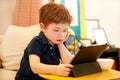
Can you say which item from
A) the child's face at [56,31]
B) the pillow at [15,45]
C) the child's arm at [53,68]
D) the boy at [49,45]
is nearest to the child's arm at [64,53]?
the boy at [49,45]

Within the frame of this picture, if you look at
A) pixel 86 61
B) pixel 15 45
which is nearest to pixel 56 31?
pixel 86 61

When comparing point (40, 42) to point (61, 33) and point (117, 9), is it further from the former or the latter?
point (117, 9)

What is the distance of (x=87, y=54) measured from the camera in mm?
908

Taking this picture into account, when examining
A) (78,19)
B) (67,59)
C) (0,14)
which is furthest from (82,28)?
(67,59)

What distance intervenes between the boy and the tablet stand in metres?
0.03

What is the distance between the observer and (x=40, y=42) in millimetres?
1118

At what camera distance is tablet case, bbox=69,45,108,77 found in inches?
34.5

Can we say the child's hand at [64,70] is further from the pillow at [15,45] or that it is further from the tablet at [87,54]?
the pillow at [15,45]

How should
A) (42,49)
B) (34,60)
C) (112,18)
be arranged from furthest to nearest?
1. (112,18)
2. (42,49)
3. (34,60)

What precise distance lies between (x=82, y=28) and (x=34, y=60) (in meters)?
1.64

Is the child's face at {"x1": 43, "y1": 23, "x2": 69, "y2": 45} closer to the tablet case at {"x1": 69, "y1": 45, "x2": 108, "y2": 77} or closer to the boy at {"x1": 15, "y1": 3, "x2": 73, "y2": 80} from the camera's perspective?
the boy at {"x1": 15, "y1": 3, "x2": 73, "y2": 80}

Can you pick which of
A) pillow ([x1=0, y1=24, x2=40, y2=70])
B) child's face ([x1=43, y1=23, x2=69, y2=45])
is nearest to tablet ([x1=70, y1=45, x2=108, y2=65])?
child's face ([x1=43, y1=23, x2=69, y2=45])

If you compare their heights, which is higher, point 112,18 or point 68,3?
point 68,3

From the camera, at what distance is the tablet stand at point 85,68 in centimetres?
88
